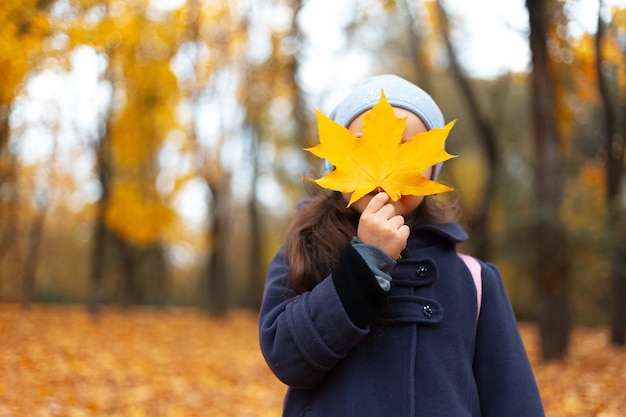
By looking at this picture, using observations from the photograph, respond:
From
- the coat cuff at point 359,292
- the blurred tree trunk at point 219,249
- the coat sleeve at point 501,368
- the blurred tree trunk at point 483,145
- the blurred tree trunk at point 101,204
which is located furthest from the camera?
the blurred tree trunk at point 219,249

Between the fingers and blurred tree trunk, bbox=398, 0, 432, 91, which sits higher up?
blurred tree trunk, bbox=398, 0, 432, 91

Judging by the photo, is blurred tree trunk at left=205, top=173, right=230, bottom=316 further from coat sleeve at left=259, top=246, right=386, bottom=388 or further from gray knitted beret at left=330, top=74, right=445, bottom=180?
coat sleeve at left=259, top=246, right=386, bottom=388

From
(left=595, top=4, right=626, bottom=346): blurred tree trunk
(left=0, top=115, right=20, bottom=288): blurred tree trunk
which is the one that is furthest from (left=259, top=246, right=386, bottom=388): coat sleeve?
(left=0, top=115, right=20, bottom=288): blurred tree trunk

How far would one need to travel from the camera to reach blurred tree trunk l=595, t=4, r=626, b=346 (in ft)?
21.4

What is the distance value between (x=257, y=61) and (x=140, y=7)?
4249 millimetres

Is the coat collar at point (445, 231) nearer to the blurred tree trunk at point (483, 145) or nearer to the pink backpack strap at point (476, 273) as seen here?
the pink backpack strap at point (476, 273)

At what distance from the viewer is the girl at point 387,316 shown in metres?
1.33

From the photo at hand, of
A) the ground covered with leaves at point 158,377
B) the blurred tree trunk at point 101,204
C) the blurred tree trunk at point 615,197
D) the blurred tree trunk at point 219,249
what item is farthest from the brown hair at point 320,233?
the blurred tree trunk at point 219,249

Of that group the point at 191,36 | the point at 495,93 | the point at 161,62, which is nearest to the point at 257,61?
the point at 191,36

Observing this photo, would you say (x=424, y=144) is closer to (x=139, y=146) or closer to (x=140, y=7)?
(x=140, y=7)

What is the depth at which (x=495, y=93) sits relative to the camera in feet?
43.2

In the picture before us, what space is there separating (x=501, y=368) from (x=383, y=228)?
0.47m

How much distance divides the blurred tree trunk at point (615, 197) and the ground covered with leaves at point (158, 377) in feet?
1.57

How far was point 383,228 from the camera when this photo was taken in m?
1.33
